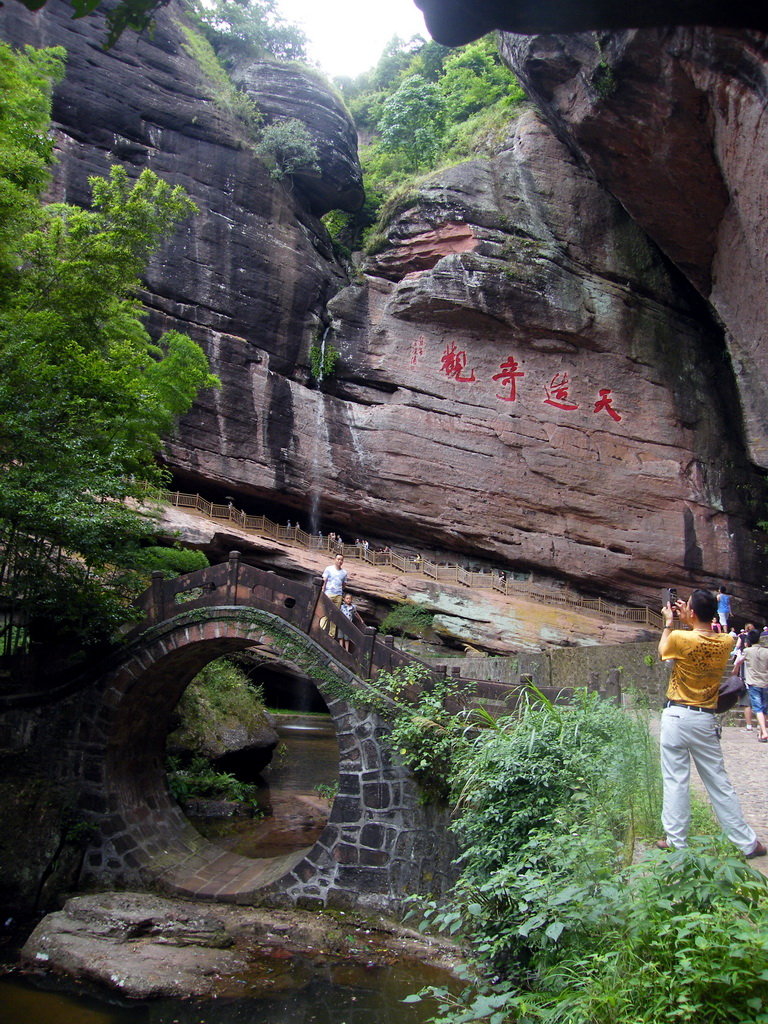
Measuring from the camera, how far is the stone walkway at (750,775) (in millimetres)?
5046

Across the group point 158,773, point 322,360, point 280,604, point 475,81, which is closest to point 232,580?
point 280,604

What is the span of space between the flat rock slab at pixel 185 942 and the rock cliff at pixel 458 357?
13010 millimetres

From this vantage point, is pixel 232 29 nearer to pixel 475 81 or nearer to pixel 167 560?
pixel 475 81

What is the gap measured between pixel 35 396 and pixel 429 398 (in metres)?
13.9

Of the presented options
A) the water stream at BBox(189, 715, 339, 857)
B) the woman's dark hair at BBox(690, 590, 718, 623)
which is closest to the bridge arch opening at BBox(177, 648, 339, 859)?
the water stream at BBox(189, 715, 339, 857)

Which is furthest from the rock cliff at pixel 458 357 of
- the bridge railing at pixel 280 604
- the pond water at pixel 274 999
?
the pond water at pixel 274 999

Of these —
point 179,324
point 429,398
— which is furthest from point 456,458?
point 179,324

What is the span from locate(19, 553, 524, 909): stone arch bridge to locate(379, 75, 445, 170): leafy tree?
69.6ft

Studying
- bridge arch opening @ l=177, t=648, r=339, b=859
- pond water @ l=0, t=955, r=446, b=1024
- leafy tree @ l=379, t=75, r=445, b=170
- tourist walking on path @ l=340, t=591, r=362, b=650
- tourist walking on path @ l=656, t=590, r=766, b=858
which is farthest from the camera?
leafy tree @ l=379, t=75, r=445, b=170

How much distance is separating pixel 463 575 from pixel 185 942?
14260 millimetres

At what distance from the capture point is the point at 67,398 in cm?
802

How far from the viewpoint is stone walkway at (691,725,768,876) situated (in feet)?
16.6

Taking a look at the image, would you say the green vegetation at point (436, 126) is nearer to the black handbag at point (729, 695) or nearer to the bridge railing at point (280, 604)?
the bridge railing at point (280, 604)

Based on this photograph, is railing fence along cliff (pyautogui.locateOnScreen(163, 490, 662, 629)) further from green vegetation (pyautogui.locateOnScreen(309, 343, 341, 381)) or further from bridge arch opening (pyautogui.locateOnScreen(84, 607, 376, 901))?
bridge arch opening (pyautogui.locateOnScreen(84, 607, 376, 901))
